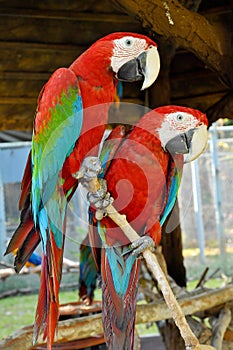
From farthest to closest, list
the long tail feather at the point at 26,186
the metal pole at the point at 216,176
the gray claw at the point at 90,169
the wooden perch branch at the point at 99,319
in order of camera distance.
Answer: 1. the metal pole at the point at 216,176
2. the wooden perch branch at the point at 99,319
3. the long tail feather at the point at 26,186
4. the gray claw at the point at 90,169

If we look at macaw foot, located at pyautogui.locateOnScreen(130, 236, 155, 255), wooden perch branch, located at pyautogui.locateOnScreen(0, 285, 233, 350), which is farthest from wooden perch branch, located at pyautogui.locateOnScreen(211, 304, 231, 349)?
macaw foot, located at pyautogui.locateOnScreen(130, 236, 155, 255)

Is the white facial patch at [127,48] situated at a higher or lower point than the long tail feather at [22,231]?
higher

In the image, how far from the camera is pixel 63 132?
170 cm

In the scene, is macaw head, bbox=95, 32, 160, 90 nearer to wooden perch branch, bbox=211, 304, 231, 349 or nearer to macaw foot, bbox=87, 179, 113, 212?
macaw foot, bbox=87, 179, 113, 212

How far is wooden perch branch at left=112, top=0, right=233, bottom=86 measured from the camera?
6.49ft

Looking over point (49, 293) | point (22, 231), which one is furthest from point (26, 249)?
point (49, 293)

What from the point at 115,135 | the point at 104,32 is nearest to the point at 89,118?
the point at 115,135

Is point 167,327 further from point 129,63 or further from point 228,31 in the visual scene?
point 129,63

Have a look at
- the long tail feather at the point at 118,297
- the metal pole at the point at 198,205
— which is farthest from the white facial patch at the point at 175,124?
the metal pole at the point at 198,205

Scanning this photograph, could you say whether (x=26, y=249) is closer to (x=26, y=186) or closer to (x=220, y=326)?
(x=26, y=186)

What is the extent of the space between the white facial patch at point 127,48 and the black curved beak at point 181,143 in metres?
0.28

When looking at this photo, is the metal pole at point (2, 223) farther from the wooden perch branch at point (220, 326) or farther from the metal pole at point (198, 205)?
the wooden perch branch at point (220, 326)

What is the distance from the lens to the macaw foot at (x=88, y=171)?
1552mm

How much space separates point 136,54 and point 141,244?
0.58 meters
